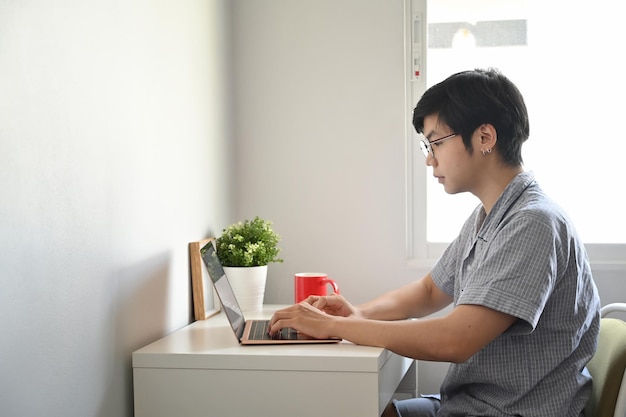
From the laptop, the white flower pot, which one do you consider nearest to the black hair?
the laptop

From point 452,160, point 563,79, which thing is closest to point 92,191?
point 452,160

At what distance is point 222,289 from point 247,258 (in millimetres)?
309

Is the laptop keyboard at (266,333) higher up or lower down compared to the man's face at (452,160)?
lower down

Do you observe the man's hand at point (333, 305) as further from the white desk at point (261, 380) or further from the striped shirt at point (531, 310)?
the striped shirt at point (531, 310)

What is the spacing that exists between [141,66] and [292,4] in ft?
2.88

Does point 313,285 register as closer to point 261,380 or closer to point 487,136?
point 261,380

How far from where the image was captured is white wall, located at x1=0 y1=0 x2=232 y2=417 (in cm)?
121

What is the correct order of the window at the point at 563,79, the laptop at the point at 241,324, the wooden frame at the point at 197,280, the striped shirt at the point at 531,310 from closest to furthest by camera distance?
the striped shirt at the point at 531,310, the laptop at the point at 241,324, the wooden frame at the point at 197,280, the window at the point at 563,79

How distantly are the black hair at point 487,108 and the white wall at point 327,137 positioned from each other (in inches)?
30.6

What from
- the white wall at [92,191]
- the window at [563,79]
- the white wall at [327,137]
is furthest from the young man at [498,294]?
the window at [563,79]

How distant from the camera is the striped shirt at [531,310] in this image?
138 cm

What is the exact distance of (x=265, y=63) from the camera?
2459 mm

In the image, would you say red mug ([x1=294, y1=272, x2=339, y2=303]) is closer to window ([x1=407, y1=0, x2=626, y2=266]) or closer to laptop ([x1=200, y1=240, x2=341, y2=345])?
laptop ([x1=200, y1=240, x2=341, y2=345])

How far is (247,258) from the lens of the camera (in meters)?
2.06
